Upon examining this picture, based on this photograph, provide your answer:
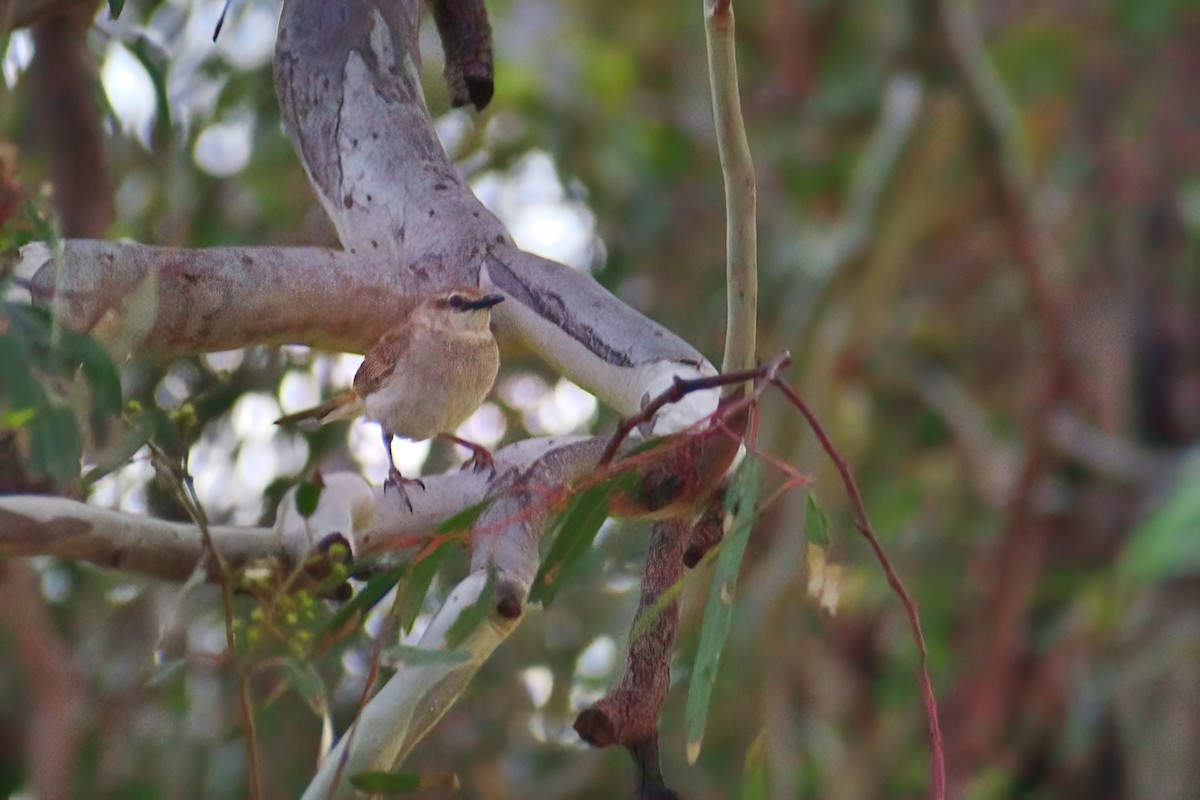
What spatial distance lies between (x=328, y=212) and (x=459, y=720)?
8.46ft

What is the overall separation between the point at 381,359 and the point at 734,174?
640 millimetres

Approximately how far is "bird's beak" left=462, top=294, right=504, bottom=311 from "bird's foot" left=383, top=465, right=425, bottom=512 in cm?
37

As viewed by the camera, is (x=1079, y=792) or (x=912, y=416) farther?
(x=912, y=416)

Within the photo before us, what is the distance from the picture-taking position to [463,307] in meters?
1.67

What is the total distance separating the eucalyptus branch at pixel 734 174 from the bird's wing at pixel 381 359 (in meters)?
0.39

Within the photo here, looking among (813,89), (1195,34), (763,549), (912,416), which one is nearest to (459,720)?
(763,549)

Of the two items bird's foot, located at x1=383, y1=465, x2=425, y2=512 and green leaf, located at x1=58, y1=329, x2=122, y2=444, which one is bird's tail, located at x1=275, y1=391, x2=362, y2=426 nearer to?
bird's foot, located at x1=383, y1=465, x2=425, y2=512

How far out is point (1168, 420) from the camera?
5719 millimetres

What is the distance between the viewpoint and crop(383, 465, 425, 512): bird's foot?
1.90 meters

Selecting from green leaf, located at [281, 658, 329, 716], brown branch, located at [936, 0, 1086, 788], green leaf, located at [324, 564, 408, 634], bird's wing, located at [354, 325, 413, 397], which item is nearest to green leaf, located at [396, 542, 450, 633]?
green leaf, located at [324, 564, 408, 634]

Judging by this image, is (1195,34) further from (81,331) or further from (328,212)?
(81,331)

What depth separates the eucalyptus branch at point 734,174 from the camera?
149cm

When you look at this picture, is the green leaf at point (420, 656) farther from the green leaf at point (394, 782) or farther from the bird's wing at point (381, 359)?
the bird's wing at point (381, 359)

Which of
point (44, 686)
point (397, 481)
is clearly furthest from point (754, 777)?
point (44, 686)
